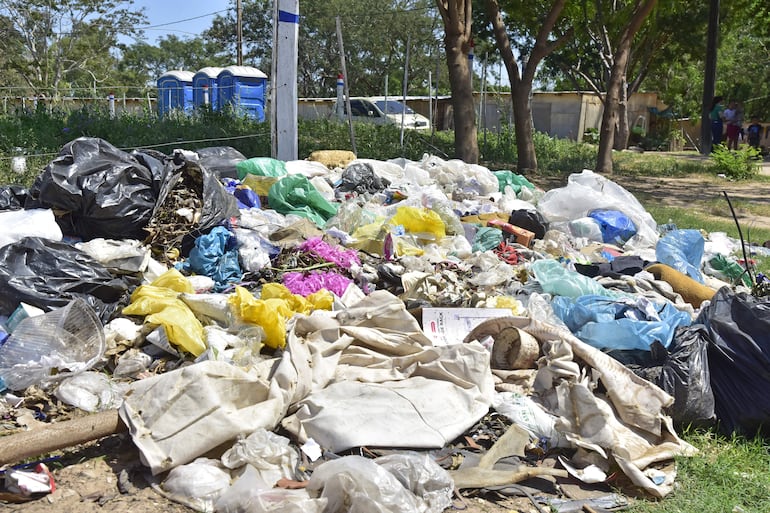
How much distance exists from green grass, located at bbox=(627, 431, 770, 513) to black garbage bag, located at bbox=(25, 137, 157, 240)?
350 centimetres

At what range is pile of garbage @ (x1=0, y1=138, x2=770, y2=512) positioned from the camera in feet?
8.52

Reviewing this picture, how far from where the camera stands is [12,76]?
2498cm

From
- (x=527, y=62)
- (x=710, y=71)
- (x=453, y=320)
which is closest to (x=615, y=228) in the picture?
(x=453, y=320)

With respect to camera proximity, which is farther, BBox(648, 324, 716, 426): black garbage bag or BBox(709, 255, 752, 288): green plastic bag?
BBox(709, 255, 752, 288): green plastic bag

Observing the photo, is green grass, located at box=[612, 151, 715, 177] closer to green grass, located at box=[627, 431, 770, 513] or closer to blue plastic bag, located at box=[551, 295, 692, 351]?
blue plastic bag, located at box=[551, 295, 692, 351]

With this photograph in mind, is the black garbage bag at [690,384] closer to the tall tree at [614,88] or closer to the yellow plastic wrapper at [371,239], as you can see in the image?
the yellow plastic wrapper at [371,239]

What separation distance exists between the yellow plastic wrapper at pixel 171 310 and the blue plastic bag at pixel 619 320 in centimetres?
204

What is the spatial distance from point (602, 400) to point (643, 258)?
3037 millimetres

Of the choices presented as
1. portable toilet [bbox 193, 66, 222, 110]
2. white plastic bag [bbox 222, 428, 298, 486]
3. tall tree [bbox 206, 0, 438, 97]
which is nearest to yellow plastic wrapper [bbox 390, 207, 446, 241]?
white plastic bag [bbox 222, 428, 298, 486]

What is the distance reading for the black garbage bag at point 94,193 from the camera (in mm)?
4465

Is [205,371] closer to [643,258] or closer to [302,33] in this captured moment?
[643,258]

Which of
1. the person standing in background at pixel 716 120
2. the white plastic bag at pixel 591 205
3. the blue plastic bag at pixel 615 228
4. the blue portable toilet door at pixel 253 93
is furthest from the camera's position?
the blue portable toilet door at pixel 253 93

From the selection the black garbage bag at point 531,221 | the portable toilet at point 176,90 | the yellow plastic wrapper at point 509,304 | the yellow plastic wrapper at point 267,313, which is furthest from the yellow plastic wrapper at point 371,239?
the portable toilet at point 176,90

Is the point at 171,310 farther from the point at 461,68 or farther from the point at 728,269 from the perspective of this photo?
the point at 461,68
